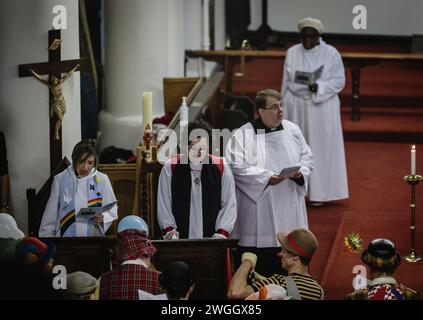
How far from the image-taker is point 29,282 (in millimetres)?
6789

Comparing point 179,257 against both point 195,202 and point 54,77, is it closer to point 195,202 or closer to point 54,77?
point 195,202

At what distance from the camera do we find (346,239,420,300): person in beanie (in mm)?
6770

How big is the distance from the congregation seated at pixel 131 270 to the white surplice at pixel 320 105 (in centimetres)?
463

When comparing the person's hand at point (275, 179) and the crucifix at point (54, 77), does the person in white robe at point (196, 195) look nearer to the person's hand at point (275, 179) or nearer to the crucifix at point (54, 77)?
the person's hand at point (275, 179)

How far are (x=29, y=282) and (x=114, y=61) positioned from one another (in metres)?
7.11

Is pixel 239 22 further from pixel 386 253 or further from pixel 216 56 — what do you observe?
pixel 386 253

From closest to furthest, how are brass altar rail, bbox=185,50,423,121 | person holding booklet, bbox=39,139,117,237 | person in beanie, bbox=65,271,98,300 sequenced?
1. person in beanie, bbox=65,271,98,300
2. person holding booklet, bbox=39,139,117,237
3. brass altar rail, bbox=185,50,423,121

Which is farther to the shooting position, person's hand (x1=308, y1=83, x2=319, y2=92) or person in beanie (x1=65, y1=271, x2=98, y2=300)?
person's hand (x1=308, y1=83, x2=319, y2=92)

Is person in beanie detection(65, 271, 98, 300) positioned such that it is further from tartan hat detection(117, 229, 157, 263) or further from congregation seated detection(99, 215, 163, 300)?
tartan hat detection(117, 229, 157, 263)

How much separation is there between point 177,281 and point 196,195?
7.42ft

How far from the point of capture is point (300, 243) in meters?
7.36

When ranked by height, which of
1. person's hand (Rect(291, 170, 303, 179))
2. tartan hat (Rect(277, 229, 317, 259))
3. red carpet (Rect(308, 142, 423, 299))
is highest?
person's hand (Rect(291, 170, 303, 179))

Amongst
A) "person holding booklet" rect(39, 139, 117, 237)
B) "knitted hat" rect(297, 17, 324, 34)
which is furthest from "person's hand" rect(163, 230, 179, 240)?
"knitted hat" rect(297, 17, 324, 34)

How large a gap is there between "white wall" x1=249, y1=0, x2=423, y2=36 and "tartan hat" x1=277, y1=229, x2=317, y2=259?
1221 cm
